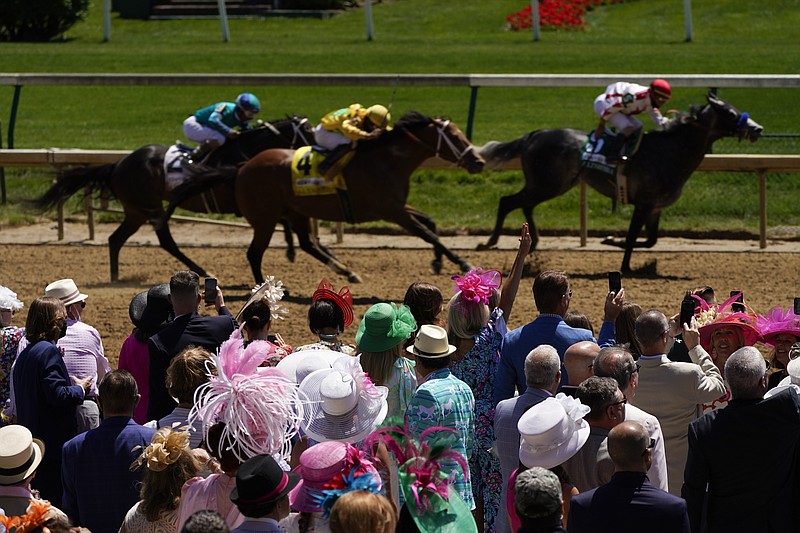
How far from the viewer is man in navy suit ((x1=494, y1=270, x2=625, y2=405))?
525cm

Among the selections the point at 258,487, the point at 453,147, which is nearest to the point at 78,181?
the point at 453,147

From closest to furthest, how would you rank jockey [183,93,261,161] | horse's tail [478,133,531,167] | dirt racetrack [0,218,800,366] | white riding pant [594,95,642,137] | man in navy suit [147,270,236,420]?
man in navy suit [147,270,236,420] < dirt racetrack [0,218,800,366] < white riding pant [594,95,642,137] < jockey [183,93,261,161] < horse's tail [478,133,531,167]

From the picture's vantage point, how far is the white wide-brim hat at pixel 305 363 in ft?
15.9

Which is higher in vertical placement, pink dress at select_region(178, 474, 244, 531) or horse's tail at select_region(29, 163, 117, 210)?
pink dress at select_region(178, 474, 244, 531)

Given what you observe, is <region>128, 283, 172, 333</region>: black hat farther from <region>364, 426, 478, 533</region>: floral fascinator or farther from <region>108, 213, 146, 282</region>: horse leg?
<region>108, 213, 146, 282</region>: horse leg

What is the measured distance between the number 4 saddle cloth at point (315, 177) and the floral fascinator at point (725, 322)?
619cm

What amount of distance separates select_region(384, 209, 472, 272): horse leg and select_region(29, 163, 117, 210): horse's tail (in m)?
3.42

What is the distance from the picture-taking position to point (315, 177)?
1173cm

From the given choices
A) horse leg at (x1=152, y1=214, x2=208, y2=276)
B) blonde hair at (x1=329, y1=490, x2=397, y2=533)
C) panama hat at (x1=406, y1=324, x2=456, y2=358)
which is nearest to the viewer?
blonde hair at (x1=329, y1=490, x2=397, y2=533)

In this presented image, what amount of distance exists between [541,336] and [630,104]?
23.9 ft

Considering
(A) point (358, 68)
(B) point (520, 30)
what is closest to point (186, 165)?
(A) point (358, 68)

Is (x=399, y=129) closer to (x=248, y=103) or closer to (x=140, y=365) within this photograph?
(x=248, y=103)

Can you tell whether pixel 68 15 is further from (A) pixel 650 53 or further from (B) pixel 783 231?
(B) pixel 783 231

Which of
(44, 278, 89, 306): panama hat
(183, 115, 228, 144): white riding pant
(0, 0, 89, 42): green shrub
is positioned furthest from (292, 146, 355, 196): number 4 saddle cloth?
(0, 0, 89, 42): green shrub
